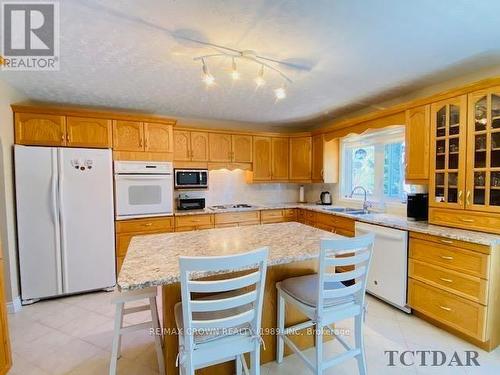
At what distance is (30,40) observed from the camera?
5.86 feet

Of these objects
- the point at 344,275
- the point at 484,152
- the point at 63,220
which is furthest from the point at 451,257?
the point at 63,220

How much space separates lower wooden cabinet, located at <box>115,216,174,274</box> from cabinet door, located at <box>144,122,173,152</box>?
0.99m

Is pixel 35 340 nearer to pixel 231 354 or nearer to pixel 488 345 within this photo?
pixel 231 354

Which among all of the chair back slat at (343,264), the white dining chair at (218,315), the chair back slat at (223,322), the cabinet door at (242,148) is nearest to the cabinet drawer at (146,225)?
the cabinet door at (242,148)

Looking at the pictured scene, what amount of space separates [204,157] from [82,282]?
2.32m

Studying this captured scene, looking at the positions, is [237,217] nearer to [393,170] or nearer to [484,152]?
[393,170]

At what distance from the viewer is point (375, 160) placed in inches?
142

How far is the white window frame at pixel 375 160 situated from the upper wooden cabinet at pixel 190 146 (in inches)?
91.5

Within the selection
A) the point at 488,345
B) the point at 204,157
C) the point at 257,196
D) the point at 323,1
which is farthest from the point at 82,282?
the point at 488,345

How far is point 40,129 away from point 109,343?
2.50 meters

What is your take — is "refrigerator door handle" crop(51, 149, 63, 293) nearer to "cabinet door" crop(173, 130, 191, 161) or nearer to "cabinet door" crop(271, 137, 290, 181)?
"cabinet door" crop(173, 130, 191, 161)

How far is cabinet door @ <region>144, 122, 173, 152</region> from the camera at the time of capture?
134 inches

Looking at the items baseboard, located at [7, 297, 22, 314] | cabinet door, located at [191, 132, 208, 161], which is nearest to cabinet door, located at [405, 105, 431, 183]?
cabinet door, located at [191, 132, 208, 161]
